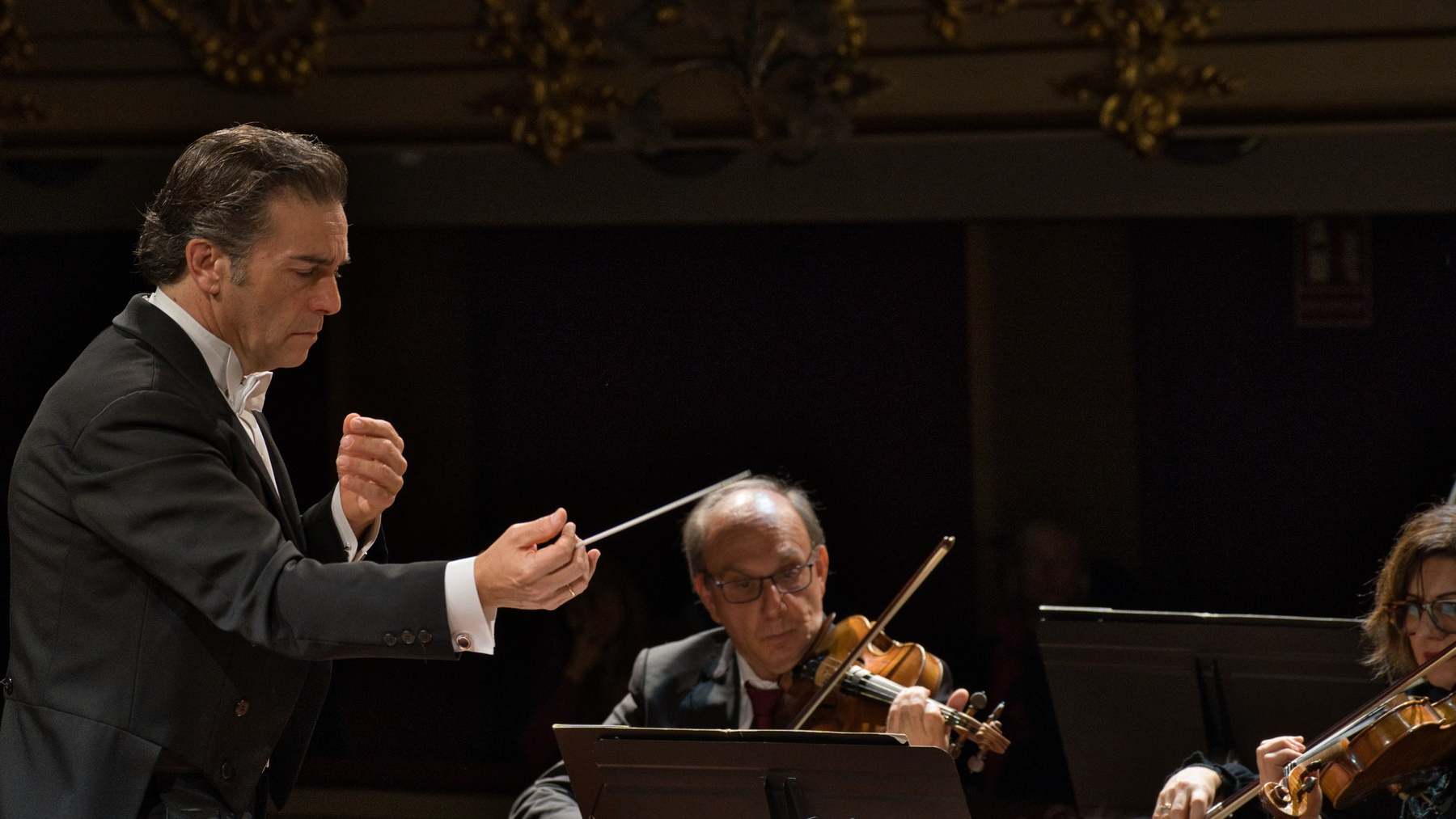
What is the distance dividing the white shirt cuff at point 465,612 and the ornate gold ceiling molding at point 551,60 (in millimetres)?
2130

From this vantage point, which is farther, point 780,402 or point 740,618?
point 780,402

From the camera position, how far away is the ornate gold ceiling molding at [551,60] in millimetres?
3529

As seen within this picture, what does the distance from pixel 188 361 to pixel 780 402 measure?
6.43ft

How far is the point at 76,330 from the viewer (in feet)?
12.7

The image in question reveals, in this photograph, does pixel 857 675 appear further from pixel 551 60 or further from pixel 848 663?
pixel 551 60

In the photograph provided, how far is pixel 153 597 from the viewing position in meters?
1.63

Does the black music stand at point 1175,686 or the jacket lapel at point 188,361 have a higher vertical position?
the jacket lapel at point 188,361

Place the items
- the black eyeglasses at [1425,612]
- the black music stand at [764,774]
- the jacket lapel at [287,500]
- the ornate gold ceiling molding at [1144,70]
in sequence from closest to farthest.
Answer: the jacket lapel at [287,500]
the black music stand at [764,774]
the black eyeglasses at [1425,612]
the ornate gold ceiling molding at [1144,70]

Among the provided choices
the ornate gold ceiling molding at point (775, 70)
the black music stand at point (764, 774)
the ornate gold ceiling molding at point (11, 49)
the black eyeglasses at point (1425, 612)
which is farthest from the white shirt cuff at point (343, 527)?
the ornate gold ceiling molding at point (11, 49)

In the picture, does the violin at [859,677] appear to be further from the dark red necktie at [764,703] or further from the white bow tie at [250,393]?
the white bow tie at [250,393]

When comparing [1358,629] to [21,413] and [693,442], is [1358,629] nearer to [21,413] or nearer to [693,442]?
[693,442]

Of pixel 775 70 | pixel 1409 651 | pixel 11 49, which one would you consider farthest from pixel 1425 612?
pixel 11 49

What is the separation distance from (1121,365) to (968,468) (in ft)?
1.22

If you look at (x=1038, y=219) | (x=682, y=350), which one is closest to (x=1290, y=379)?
(x=1038, y=219)
